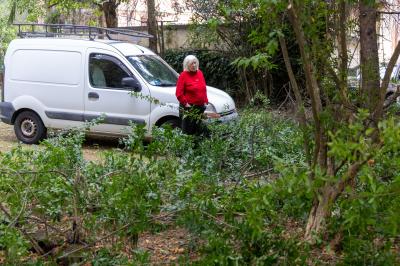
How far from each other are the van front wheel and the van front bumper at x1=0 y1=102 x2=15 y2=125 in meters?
0.15

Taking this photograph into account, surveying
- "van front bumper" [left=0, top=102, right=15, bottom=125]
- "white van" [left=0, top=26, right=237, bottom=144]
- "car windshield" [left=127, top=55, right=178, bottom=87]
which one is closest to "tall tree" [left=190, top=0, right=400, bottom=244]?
"white van" [left=0, top=26, right=237, bottom=144]

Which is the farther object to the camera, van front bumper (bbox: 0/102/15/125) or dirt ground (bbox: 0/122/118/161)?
van front bumper (bbox: 0/102/15/125)

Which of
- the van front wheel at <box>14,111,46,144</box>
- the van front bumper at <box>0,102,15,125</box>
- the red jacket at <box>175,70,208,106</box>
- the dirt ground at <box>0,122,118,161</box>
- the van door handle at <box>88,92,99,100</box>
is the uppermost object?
the red jacket at <box>175,70,208,106</box>

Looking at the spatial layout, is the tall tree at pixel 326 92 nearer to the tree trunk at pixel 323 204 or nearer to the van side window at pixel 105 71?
the tree trunk at pixel 323 204

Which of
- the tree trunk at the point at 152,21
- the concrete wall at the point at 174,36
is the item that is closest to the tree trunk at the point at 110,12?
the tree trunk at the point at 152,21

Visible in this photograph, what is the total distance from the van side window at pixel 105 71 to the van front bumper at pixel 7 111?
1.91 metres

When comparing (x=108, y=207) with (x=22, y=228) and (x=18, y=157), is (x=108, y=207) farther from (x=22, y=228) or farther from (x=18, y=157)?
(x=18, y=157)

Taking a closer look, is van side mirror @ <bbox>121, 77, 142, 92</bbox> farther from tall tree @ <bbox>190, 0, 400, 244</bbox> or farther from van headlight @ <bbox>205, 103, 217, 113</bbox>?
tall tree @ <bbox>190, 0, 400, 244</bbox>

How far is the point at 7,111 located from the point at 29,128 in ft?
1.85

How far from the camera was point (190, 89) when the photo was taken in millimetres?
10547

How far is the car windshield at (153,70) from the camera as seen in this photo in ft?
40.2

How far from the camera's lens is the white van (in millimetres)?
11961

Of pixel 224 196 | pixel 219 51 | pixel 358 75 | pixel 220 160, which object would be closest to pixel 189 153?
pixel 220 160

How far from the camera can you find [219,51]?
720 inches
